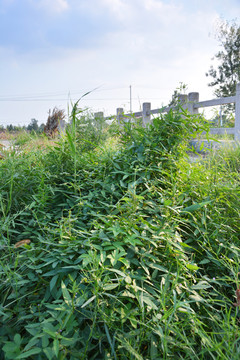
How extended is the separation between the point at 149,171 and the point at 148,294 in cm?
87

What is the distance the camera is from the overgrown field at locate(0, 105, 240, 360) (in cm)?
109

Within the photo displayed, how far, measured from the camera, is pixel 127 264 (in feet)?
3.96

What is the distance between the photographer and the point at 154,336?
114 centimetres

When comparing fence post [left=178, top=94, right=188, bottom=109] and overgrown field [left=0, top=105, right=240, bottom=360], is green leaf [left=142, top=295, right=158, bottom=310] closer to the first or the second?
overgrown field [left=0, top=105, right=240, bottom=360]

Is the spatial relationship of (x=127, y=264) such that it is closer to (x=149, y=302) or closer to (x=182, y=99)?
(x=149, y=302)

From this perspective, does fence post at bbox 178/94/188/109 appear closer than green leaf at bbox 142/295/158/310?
No

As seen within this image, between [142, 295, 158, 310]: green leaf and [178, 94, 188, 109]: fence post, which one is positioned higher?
[178, 94, 188, 109]: fence post

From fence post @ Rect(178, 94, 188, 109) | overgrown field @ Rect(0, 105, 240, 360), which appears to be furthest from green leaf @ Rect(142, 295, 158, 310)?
Answer: fence post @ Rect(178, 94, 188, 109)

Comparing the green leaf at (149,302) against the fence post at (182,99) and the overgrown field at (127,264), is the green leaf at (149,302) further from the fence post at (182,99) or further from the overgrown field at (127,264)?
the fence post at (182,99)

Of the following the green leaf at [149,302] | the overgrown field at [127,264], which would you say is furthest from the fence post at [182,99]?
the green leaf at [149,302]

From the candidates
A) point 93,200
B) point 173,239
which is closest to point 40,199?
point 93,200

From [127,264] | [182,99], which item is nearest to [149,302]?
[127,264]

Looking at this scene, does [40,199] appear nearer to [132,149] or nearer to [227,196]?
[132,149]

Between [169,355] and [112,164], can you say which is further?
[112,164]
